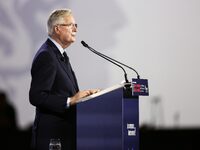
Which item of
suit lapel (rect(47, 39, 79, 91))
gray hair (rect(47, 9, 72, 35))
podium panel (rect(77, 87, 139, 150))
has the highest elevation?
gray hair (rect(47, 9, 72, 35))

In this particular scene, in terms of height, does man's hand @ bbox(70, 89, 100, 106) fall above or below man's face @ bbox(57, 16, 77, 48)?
below

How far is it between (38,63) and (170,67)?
7.27 ft

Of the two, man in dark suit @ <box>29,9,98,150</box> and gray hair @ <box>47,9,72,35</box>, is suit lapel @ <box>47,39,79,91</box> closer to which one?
man in dark suit @ <box>29,9,98,150</box>

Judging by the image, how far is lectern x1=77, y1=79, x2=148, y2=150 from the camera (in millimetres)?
2387

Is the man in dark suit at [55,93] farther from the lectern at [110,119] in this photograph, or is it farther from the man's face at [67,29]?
the lectern at [110,119]

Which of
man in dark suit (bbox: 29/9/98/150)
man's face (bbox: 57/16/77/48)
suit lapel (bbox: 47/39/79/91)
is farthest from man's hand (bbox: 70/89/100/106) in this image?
man's face (bbox: 57/16/77/48)

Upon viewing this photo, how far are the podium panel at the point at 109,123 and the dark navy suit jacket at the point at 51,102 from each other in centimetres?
18

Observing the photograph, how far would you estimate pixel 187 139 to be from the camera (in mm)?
4262

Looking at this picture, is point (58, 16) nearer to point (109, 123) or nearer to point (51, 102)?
point (51, 102)

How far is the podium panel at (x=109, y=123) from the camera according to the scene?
2.38 meters

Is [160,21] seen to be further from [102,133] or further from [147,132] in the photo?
[102,133]

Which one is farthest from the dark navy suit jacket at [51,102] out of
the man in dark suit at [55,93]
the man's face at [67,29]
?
the man's face at [67,29]

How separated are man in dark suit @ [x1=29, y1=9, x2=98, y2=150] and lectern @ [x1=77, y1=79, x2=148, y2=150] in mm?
111

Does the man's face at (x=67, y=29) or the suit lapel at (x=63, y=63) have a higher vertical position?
the man's face at (x=67, y=29)
